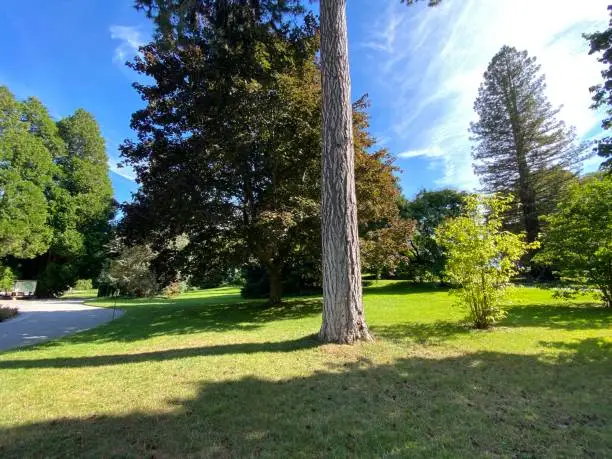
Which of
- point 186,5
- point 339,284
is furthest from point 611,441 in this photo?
point 186,5

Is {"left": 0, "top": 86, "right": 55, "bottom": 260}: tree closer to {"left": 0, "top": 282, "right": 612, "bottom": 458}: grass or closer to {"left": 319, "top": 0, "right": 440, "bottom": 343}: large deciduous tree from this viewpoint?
{"left": 0, "top": 282, "right": 612, "bottom": 458}: grass

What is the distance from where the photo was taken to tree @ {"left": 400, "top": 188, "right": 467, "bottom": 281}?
20.4m

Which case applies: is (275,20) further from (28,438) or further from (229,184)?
(28,438)

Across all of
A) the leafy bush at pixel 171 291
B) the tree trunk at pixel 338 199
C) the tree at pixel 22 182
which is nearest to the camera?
the tree trunk at pixel 338 199

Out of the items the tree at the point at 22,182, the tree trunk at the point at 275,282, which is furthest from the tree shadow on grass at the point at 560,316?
the tree at the point at 22,182

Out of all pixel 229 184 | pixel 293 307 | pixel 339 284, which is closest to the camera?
pixel 339 284

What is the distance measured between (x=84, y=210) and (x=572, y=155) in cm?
3837

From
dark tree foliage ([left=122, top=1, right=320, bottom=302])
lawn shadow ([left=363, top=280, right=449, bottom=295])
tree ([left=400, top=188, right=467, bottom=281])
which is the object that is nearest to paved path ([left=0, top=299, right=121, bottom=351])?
dark tree foliage ([left=122, top=1, right=320, bottom=302])

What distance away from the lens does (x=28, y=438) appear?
3051 mm

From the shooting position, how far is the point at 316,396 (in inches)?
156

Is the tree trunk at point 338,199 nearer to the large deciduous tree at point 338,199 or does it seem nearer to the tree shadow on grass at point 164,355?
the large deciduous tree at point 338,199

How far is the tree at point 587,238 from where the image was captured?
9664 millimetres

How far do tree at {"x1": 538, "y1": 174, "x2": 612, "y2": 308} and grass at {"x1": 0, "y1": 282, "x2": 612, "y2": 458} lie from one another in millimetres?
3063

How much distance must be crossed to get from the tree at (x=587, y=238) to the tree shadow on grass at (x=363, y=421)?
6487mm
